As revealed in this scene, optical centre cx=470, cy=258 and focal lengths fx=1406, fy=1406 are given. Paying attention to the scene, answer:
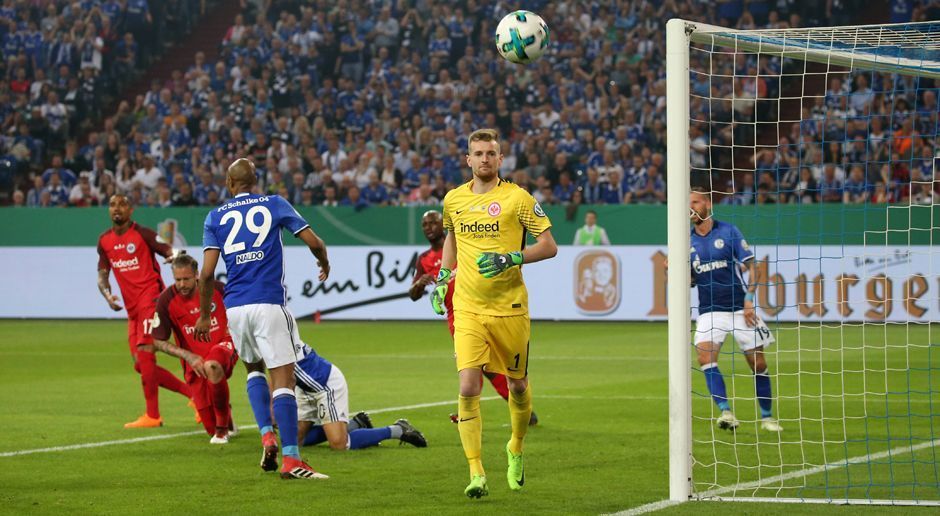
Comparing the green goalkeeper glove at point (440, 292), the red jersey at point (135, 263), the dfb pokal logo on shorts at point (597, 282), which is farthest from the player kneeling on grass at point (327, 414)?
the dfb pokal logo on shorts at point (597, 282)

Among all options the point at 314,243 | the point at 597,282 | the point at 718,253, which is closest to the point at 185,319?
the point at 314,243

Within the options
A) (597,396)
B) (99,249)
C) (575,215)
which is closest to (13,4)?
(575,215)

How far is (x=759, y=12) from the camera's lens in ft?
92.6

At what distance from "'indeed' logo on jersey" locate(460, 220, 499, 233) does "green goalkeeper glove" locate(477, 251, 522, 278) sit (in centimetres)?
35

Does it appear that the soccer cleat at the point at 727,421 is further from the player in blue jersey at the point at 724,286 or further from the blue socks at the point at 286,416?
the blue socks at the point at 286,416

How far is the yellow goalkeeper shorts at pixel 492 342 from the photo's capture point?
313 inches

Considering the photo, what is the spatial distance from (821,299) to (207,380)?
23.8 feet

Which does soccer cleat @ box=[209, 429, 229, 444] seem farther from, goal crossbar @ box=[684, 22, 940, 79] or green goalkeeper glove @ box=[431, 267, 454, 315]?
goal crossbar @ box=[684, 22, 940, 79]

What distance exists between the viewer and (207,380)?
411 inches

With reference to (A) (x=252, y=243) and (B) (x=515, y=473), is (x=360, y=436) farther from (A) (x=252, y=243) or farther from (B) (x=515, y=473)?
(B) (x=515, y=473)

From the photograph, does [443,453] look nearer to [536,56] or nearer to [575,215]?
[536,56]

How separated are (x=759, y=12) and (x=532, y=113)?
17.0 feet

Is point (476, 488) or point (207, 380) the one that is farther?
point (207, 380)

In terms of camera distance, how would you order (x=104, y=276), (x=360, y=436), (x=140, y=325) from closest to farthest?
(x=360, y=436)
(x=140, y=325)
(x=104, y=276)
